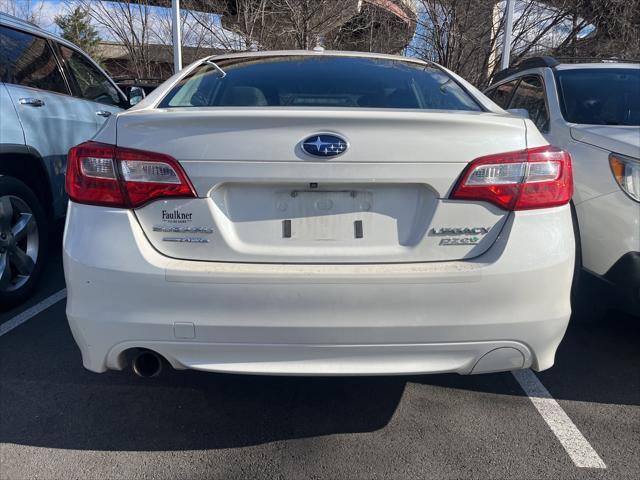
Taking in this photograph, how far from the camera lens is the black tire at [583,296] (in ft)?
10.8

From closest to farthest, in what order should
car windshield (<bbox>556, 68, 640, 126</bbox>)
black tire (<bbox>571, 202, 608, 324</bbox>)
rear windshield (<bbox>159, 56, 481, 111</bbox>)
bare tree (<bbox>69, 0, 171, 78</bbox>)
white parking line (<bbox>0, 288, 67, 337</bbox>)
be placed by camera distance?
rear windshield (<bbox>159, 56, 481, 111</bbox>) → black tire (<bbox>571, 202, 608, 324</bbox>) → white parking line (<bbox>0, 288, 67, 337</bbox>) → car windshield (<bbox>556, 68, 640, 126</bbox>) → bare tree (<bbox>69, 0, 171, 78</bbox>)

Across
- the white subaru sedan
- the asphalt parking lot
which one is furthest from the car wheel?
the white subaru sedan

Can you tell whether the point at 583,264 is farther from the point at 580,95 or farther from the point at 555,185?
the point at 580,95

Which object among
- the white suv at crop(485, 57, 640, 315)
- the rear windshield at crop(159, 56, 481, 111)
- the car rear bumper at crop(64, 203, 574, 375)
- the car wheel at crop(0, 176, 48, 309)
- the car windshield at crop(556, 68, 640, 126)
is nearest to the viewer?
the car rear bumper at crop(64, 203, 574, 375)

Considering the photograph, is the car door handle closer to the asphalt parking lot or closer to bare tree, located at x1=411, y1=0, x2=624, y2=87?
the asphalt parking lot

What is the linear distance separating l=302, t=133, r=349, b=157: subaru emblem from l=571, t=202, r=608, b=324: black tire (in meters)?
1.73

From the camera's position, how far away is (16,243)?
402 cm

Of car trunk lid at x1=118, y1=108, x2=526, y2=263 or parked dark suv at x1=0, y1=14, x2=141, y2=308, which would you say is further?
parked dark suv at x1=0, y1=14, x2=141, y2=308

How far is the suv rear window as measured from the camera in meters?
4.17

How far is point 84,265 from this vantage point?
2188 mm

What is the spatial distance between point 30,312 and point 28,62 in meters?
2.02

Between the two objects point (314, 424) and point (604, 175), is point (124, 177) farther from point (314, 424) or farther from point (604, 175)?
point (604, 175)

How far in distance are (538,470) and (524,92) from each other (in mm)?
3664

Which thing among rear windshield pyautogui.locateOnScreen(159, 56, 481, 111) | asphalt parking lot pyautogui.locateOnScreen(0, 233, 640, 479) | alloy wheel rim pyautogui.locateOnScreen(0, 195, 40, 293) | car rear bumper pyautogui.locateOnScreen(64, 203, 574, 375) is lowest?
asphalt parking lot pyautogui.locateOnScreen(0, 233, 640, 479)
